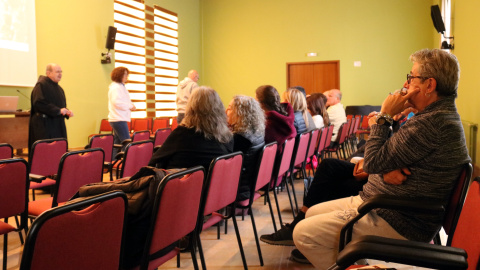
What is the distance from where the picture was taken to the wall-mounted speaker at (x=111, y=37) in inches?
369

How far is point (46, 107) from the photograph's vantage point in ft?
16.9

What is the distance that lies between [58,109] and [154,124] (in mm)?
4608

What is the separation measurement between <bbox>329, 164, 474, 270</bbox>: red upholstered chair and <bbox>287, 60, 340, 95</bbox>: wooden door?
1142 centimetres

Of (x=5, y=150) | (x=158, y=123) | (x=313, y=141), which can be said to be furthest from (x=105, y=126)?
(x=5, y=150)

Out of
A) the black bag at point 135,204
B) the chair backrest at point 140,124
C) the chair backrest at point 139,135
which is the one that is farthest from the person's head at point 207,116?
the chair backrest at point 140,124

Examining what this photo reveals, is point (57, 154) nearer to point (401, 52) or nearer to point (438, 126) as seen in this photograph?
point (438, 126)

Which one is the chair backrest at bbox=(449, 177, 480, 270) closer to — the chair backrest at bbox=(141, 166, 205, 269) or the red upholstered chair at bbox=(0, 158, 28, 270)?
the chair backrest at bbox=(141, 166, 205, 269)

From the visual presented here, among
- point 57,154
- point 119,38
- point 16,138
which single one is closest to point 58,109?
Answer: point 57,154

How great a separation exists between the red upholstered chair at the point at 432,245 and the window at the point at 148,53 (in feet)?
29.5

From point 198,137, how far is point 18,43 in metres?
6.04

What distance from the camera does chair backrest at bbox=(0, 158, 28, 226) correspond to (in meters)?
2.32

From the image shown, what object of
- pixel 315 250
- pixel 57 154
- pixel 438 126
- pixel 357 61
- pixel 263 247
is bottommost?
pixel 263 247

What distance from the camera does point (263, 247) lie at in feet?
10.8

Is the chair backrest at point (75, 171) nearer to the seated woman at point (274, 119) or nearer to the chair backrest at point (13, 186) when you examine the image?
the chair backrest at point (13, 186)
